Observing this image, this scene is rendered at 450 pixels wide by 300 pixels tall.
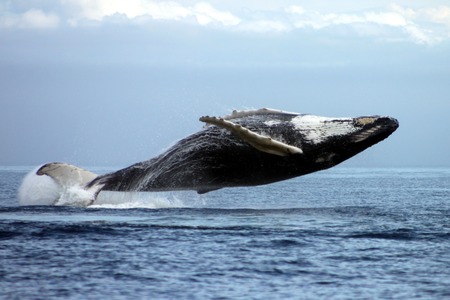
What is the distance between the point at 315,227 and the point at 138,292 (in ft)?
22.0

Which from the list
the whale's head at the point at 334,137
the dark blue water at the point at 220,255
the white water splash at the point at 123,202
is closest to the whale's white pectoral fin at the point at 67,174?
the white water splash at the point at 123,202

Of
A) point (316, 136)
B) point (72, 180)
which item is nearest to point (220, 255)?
point (316, 136)

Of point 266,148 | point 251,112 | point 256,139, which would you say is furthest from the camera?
point 251,112

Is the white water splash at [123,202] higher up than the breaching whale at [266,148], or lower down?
lower down

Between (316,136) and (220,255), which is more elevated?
(316,136)

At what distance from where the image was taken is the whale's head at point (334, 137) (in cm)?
1831

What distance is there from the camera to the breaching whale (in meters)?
18.3

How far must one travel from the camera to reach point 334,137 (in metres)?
18.4

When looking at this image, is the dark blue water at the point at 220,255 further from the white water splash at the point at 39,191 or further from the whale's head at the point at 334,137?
the white water splash at the point at 39,191

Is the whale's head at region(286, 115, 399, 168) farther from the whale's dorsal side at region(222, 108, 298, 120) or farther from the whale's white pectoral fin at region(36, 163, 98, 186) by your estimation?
the whale's white pectoral fin at region(36, 163, 98, 186)

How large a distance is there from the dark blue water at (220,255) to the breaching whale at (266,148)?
0.88 metres

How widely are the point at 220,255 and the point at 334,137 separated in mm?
6455

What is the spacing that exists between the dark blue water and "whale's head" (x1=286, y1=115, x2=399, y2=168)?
137 cm

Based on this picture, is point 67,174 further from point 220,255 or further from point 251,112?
point 220,255
